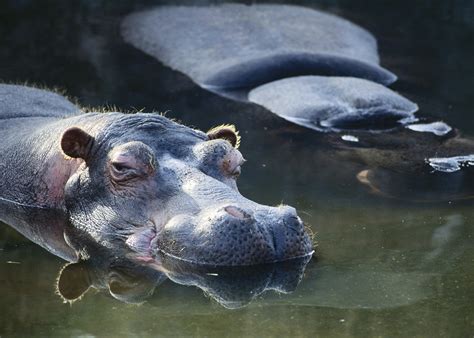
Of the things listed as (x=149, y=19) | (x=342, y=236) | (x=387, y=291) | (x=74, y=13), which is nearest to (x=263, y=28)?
(x=149, y=19)

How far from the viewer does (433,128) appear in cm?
1091

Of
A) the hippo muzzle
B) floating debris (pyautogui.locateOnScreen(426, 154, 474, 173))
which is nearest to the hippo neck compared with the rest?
the hippo muzzle

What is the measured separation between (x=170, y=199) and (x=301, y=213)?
129 cm

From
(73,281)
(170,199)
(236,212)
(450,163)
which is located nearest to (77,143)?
(170,199)

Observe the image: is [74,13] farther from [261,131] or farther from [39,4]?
[261,131]

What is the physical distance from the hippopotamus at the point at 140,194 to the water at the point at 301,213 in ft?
0.89

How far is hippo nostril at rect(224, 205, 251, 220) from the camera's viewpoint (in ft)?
21.1

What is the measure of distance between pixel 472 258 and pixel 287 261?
1112mm

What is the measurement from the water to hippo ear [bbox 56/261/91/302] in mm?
50

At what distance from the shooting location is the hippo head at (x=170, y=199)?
648 centimetres

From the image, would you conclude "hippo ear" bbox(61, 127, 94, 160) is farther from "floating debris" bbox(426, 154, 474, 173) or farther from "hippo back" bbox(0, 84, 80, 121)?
"floating debris" bbox(426, 154, 474, 173)

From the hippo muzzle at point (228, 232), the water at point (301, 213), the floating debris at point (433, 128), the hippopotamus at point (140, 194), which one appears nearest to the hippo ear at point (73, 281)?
the water at point (301, 213)

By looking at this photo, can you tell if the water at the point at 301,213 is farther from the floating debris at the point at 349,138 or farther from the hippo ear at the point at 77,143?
the hippo ear at the point at 77,143

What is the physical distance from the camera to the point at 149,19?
1449 centimetres
